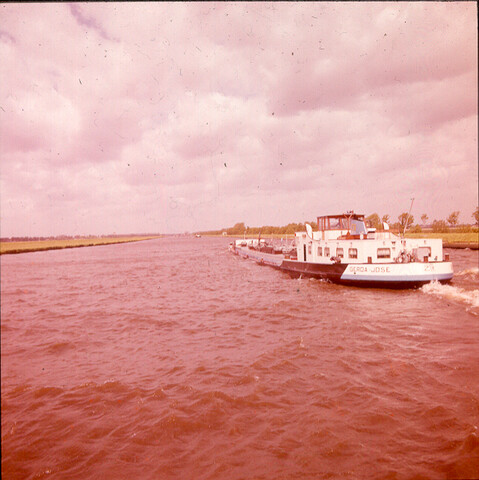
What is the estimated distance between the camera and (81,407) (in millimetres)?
8219

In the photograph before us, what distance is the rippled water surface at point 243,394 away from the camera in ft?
20.0

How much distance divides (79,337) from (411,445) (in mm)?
13077

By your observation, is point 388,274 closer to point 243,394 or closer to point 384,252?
point 384,252

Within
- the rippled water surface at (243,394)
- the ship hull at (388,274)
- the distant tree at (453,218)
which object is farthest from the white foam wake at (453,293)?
the distant tree at (453,218)

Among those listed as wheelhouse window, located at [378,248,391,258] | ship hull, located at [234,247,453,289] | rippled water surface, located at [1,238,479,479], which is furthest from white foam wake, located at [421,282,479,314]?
wheelhouse window, located at [378,248,391,258]

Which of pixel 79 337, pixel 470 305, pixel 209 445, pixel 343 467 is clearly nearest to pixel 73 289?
pixel 79 337

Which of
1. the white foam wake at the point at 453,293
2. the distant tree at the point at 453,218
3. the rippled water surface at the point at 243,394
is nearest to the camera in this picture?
the rippled water surface at the point at 243,394

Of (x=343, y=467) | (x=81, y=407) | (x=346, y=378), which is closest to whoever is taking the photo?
(x=343, y=467)

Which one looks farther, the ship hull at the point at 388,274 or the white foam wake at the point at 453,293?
the ship hull at the point at 388,274

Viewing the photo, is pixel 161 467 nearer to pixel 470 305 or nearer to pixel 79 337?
pixel 79 337

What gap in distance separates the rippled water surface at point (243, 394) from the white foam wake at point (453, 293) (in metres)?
1.83

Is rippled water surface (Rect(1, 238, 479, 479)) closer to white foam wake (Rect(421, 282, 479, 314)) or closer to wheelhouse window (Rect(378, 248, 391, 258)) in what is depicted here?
white foam wake (Rect(421, 282, 479, 314))

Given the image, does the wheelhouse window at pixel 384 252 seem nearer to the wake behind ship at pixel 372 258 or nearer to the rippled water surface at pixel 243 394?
the wake behind ship at pixel 372 258

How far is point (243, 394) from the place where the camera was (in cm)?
870
